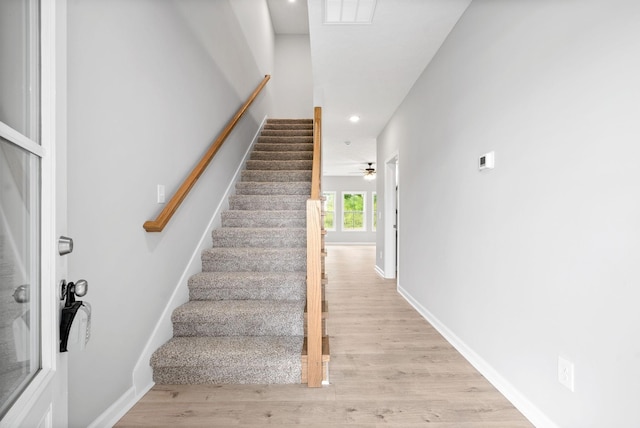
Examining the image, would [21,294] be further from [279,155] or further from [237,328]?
[279,155]

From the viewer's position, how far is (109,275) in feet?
5.11

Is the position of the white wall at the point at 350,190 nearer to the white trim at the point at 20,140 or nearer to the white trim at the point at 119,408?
the white trim at the point at 119,408

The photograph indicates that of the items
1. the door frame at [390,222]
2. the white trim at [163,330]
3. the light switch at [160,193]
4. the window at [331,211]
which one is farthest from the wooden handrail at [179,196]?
the window at [331,211]

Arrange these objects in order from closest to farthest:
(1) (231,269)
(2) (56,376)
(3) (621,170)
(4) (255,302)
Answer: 1. (2) (56,376)
2. (3) (621,170)
3. (4) (255,302)
4. (1) (231,269)

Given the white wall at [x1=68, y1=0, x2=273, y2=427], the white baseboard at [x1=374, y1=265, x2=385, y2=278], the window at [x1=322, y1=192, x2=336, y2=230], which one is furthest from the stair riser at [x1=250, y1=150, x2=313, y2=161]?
the window at [x1=322, y1=192, x2=336, y2=230]

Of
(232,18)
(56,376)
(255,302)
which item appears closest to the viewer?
(56,376)

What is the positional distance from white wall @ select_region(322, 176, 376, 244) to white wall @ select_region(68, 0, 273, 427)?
8928mm

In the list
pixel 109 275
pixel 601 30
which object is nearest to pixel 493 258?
pixel 601 30

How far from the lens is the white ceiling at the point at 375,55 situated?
2.36 m

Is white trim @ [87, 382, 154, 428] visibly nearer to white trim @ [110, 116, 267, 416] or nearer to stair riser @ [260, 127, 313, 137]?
white trim @ [110, 116, 267, 416]

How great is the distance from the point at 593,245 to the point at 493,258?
→ 0.73m

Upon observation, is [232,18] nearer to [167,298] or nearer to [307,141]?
[307,141]

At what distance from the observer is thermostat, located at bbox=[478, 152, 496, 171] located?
1981 millimetres

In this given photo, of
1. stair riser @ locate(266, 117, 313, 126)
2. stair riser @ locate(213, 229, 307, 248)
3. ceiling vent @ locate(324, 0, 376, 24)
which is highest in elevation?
stair riser @ locate(266, 117, 313, 126)
